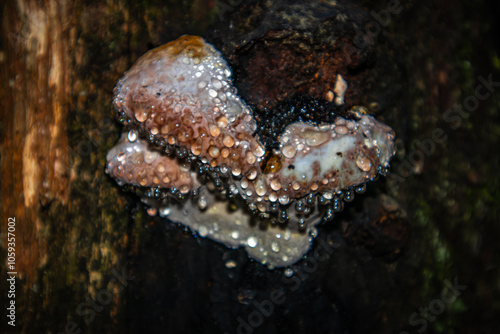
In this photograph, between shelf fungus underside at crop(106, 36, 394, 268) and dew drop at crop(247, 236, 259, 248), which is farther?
dew drop at crop(247, 236, 259, 248)

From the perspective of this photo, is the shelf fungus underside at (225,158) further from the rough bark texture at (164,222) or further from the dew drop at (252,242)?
the rough bark texture at (164,222)

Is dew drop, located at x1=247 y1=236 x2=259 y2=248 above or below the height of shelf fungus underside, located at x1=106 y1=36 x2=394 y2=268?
below

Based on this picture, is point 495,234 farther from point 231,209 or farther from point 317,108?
point 231,209

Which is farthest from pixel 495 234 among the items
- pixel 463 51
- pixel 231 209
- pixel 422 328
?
pixel 231 209

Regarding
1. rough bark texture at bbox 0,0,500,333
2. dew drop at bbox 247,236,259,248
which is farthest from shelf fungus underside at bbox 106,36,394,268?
rough bark texture at bbox 0,0,500,333

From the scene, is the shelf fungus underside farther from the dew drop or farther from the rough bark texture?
the rough bark texture

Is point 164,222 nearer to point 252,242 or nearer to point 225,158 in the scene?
point 252,242

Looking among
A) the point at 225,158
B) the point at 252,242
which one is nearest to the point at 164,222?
the point at 252,242
